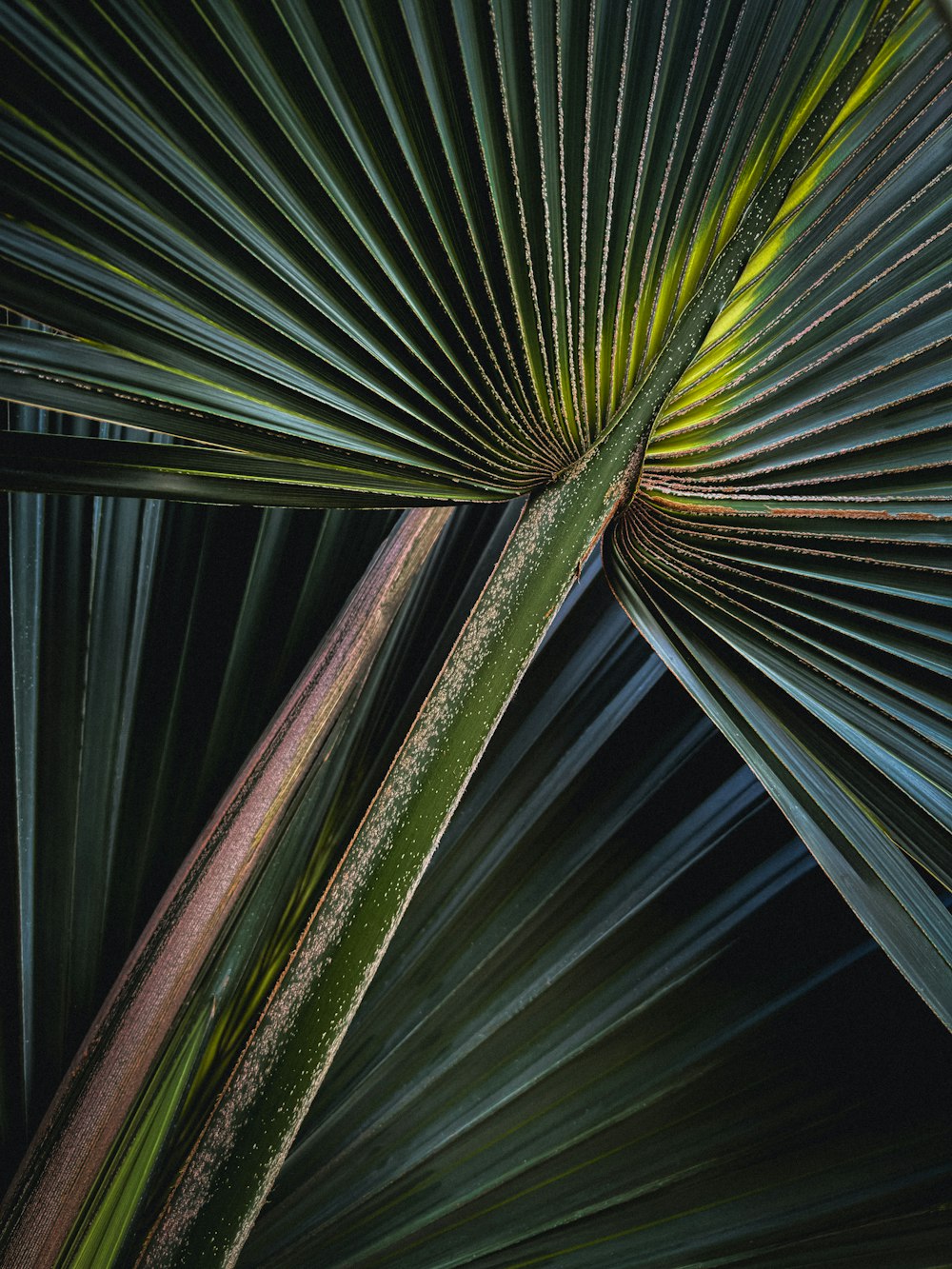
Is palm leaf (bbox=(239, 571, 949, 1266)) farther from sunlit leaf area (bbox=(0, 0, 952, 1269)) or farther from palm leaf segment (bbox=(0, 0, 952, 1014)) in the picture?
palm leaf segment (bbox=(0, 0, 952, 1014))

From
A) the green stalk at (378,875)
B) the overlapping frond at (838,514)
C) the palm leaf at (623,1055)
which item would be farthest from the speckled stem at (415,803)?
the palm leaf at (623,1055)

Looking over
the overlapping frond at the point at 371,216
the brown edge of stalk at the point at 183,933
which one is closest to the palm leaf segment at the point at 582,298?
the overlapping frond at the point at 371,216

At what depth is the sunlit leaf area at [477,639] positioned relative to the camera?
2.06 ft

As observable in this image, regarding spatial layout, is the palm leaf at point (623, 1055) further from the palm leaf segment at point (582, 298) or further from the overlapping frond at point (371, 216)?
the overlapping frond at point (371, 216)

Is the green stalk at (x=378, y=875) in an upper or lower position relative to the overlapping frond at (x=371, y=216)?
lower

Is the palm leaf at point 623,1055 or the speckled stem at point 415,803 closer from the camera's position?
the speckled stem at point 415,803

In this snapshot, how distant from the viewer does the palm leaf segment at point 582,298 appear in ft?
2.03

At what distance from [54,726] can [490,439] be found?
2.04 feet

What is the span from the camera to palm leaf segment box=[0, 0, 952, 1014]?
0.62 meters

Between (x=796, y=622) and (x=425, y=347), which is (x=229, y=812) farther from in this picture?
(x=796, y=622)

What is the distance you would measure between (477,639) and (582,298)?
41cm

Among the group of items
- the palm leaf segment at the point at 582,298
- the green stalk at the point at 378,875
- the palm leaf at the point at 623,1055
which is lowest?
the palm leaf at the point at 623,1055

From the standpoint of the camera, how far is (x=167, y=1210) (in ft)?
1.73

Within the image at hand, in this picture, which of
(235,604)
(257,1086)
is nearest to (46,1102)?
(257,1086)
